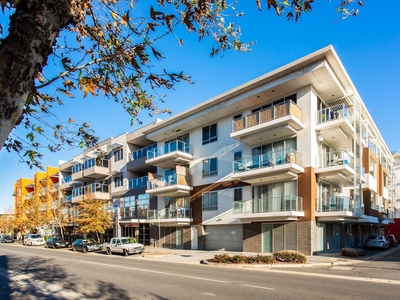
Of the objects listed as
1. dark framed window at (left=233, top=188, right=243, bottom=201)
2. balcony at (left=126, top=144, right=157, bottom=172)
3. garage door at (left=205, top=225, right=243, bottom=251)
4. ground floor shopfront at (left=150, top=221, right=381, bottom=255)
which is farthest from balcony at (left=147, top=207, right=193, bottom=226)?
balcony at (left=126, top=144, right=157, bottom=172)

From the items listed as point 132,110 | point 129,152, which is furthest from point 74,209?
point 132,110

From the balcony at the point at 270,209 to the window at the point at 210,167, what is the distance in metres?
5.17

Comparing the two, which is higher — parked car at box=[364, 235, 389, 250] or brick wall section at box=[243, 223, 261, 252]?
brick wall section at box=[243, 223, 261, 252]

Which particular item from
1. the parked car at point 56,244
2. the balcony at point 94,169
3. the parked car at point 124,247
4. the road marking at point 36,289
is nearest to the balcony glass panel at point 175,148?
the parked car at point 124,247

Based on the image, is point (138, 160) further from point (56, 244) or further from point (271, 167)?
point (271, 167)

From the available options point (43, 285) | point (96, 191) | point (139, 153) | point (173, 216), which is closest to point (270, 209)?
point (173, 216)

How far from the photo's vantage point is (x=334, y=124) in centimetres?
2278

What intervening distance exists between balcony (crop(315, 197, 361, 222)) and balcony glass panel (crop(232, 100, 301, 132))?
20.4 feet

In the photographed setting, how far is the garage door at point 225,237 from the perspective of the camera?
89.2ft

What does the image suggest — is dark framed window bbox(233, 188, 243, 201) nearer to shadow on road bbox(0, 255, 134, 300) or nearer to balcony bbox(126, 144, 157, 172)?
balcony bbox(126, 144, 157, 172)

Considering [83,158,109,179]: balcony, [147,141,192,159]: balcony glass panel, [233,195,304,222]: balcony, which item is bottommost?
[233,195,304,222]: balcony

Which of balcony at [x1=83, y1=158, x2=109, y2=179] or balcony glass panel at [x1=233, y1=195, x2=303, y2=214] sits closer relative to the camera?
balcony glass panel at [x1=233, y1=195, x2=303, y2=214]

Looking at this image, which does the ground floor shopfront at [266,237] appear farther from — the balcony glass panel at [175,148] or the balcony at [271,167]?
the balcony glass panel at [175,148]

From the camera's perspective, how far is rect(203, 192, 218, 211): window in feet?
95.9
